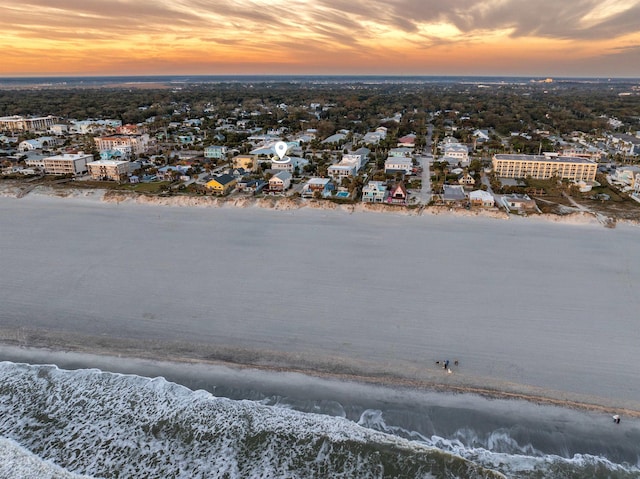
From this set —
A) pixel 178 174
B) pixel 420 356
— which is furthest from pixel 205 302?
pixel 178 174

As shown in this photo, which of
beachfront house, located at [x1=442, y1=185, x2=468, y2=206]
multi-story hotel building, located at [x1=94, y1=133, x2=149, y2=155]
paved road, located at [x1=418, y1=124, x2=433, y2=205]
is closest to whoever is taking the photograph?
beachfront house, located at [x1=442, y1=185, x2=468, y2=206]

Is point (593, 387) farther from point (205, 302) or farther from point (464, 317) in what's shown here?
point (205, 302)

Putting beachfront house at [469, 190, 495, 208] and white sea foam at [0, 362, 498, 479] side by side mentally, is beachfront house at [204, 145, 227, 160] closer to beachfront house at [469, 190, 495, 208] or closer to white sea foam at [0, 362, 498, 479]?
beachfront house at [469, 190, 495, 208]

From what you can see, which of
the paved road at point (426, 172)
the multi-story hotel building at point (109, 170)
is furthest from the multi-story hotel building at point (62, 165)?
the paved road at point (426, 172)

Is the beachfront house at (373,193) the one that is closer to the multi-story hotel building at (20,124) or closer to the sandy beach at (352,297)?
the sandy beach at (352,297)

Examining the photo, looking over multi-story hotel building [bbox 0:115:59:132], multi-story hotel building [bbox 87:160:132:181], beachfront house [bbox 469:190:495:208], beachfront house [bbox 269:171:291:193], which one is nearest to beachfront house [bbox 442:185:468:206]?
beachfront house [bbox 469:190:495:208]

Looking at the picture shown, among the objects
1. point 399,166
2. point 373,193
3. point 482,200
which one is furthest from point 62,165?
point 482,200

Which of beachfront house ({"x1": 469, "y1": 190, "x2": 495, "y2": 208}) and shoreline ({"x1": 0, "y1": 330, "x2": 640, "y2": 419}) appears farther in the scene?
beachfront house ({"x1": 469, "y1": 190, "x2": 495, "y2": 208})
